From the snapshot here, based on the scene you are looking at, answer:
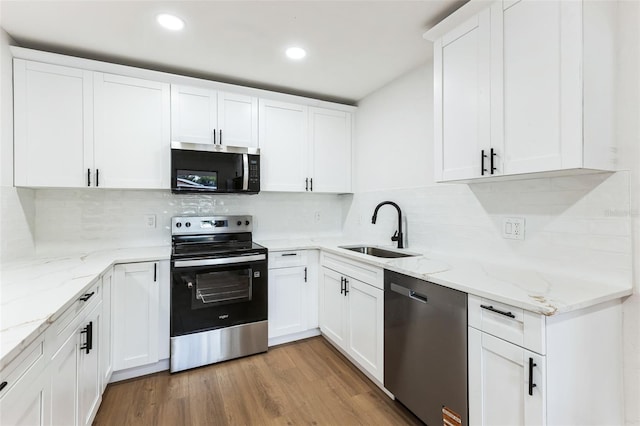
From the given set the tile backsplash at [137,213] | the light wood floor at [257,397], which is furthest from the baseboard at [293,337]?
the tile backsplash at [137,213]

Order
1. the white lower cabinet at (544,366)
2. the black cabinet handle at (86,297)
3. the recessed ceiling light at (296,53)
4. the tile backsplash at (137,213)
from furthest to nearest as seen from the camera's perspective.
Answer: the tile backsplash at (137,213) < the recessed ceiling light at (296,53) < the black cabinet handle at (86,297) < the white lower cabinet at (544,366)

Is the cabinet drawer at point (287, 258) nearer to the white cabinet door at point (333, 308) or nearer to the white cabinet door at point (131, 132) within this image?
the white cabinet door at point (333, 308)

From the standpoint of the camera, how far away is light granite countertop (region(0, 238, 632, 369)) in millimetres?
1013

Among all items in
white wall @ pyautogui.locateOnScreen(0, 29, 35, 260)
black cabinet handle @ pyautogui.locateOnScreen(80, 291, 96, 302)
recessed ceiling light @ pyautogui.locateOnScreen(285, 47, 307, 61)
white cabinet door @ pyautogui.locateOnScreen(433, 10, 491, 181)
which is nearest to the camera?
black cabinet handle @ pyautogui.locateOnScreen(80, 291, 96, 302)

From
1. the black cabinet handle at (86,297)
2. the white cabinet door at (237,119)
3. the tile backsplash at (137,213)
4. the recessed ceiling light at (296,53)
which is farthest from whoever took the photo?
the white cabinet door at (237,119)

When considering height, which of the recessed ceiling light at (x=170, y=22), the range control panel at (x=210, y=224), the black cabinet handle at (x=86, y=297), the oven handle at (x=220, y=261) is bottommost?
the black cabinet handle at (x=86, y=297)

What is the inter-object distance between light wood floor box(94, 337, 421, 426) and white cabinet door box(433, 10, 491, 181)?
5.03 ft

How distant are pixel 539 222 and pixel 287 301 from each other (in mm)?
2028

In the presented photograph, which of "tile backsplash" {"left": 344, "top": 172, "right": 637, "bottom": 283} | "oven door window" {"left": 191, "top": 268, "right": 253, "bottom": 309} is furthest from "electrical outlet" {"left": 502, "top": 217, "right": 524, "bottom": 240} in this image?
"oven door window" {"left": 191, "top": 268, "right": 253, "bottom": 309}

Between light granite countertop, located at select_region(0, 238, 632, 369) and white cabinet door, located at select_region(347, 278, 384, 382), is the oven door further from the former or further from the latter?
white cabinet door, located at select_region(347, 278, 384, 382)

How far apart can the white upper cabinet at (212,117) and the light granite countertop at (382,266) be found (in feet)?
3.74

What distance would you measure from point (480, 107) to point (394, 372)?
163 centimetres

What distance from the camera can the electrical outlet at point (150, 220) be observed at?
2.72 meters

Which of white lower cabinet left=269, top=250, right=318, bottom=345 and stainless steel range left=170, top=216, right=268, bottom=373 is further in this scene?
white lower cabinet left=269, top=250, right=318, bottom=345
